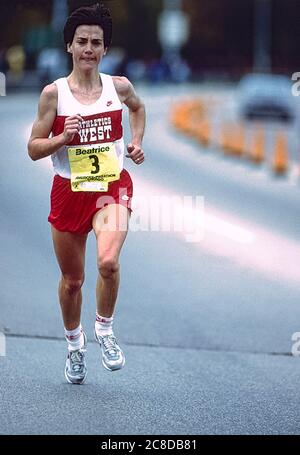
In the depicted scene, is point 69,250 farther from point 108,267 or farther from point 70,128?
point 70,128

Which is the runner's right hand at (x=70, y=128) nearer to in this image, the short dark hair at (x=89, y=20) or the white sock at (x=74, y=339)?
the short dark hair at (x=89, y=20)

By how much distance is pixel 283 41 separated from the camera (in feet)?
368

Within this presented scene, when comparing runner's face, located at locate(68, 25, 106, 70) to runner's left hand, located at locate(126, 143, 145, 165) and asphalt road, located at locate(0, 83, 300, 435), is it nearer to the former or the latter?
runner's left hand, located at locate(126, 143, 145, 165)

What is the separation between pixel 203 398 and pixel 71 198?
1254mm

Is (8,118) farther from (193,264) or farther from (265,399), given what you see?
(265,399)

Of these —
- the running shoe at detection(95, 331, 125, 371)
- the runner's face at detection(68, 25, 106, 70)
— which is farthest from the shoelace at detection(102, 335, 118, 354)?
the runner's face at detection(68, 25, 106, 70)

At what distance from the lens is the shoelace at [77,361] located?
722 centimetres

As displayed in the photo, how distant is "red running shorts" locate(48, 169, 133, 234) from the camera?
22.8ft

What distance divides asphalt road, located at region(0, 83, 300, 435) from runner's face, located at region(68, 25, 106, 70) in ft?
5.63

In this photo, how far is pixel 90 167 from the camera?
6.87 meters

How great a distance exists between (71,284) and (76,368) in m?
0.46

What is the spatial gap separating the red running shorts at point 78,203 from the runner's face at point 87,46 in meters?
0.63
